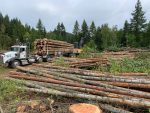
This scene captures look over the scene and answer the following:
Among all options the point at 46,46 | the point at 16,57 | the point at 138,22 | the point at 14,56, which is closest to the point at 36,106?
the point at 16,57

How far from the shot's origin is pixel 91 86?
29.3 ft

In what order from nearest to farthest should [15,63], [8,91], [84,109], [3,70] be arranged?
1. [84,109]
2. [8,91]
3. [3,70]
4. [15,63]

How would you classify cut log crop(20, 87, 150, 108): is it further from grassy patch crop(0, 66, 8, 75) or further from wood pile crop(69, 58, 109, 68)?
grassy patch crop(0, 66, 8, 75)

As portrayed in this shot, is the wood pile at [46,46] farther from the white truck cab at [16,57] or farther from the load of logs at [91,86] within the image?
the load of logs at [91,86]

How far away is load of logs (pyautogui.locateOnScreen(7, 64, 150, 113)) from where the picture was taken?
766cm

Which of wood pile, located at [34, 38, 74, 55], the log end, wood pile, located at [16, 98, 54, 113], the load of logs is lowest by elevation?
wood pile, located at [16, 98, 54, 113]

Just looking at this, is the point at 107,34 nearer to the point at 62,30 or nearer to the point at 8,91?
the point at 62,30

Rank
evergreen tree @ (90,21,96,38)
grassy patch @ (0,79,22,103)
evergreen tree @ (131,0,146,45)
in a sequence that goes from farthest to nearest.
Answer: evergreen tree @ (90,21,96,38)
evergreen tree @ (131,0,146,45)
grassy patch @ (0,79,22,103)

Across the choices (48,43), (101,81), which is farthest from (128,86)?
(48,43)

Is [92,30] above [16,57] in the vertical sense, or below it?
above

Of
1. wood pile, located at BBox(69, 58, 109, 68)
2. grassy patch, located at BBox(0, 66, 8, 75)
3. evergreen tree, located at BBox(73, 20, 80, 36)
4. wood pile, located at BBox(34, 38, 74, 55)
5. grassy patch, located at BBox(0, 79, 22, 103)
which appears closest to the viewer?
grassy patch, located at BBox(0, 79, 22, 103)

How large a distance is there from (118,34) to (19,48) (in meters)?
49.6

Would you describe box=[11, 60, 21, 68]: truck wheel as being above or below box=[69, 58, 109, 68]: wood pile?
below

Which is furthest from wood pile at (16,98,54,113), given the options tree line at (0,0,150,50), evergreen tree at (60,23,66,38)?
evergreen tree at (60,23,66,38)
